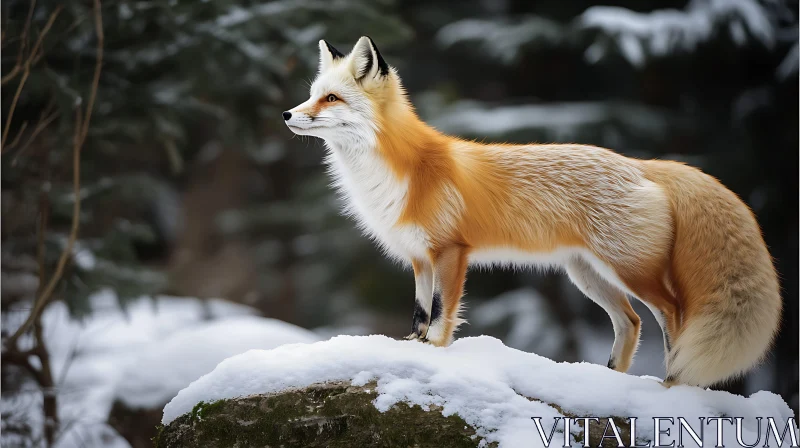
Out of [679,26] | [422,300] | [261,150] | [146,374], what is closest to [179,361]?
[146,374]

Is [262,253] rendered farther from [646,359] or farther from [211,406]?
[211,406]

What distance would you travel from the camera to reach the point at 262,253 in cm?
1358

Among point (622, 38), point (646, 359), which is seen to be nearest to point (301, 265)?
point (646, 359)

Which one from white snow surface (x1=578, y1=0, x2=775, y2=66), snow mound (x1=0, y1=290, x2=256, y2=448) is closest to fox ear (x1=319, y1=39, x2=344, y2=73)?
snow mound (x1=0, y1=290, x2=256, y2=448)

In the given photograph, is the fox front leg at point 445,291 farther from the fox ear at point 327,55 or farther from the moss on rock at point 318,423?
the fox ear at point 327,55

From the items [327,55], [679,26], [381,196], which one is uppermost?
[327,55]

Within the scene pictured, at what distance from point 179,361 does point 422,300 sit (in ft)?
10.8

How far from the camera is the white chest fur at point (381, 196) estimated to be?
354 cm

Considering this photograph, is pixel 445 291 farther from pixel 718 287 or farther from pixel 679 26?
pixel 679 26

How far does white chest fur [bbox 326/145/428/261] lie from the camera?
139 inches

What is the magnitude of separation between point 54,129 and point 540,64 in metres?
7.68

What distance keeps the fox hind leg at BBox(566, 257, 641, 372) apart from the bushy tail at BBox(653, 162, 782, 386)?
39 cm

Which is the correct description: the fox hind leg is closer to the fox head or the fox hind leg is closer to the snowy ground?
the fox head

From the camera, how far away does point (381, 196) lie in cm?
357
